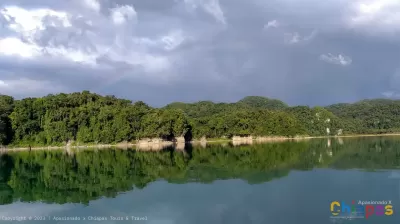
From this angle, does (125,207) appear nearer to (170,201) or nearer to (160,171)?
(170,201)

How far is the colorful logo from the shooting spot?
48.0 feet

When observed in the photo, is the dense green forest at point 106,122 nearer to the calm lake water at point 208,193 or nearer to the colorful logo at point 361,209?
the calm lake water at point 208,193

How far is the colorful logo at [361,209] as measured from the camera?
14630 mm

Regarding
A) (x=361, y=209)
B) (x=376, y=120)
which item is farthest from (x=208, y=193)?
(x=376, y=120)

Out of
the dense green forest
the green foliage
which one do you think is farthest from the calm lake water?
the green foliage

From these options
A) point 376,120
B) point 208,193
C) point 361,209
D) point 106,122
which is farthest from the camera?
point 376,120

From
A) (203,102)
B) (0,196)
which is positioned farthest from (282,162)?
(203,102)

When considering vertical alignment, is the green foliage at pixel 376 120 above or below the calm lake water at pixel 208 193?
above

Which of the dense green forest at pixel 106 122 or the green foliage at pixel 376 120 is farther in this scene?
the green foliage at pixel 376 120

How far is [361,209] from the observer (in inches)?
603

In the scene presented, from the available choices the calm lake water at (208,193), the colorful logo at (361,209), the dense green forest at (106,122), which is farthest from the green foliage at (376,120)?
the colorful logo at (361,209)

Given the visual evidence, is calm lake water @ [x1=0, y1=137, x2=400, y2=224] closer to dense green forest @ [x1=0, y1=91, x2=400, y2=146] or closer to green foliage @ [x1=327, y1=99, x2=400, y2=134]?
dense green forest @ [x1=0, y1=91, x2=400, y2=146]

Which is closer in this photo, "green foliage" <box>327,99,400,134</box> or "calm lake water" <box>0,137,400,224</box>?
"calm lake water" <box>0,137,400,224</box>

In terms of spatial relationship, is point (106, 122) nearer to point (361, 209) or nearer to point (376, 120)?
point (361, 209)
